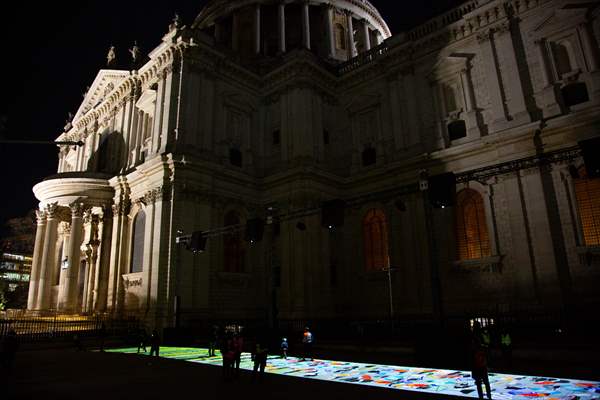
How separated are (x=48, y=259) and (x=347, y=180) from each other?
23084 mm

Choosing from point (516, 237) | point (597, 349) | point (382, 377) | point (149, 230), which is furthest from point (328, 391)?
point (149, 230)

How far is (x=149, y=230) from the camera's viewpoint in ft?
81.9

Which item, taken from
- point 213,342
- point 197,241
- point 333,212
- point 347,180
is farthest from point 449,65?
point 213,342

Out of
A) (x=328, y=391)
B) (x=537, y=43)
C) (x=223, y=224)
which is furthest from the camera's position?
(x=223, y=224)

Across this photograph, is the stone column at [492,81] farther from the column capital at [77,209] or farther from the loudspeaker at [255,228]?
the column capital at [77,209]

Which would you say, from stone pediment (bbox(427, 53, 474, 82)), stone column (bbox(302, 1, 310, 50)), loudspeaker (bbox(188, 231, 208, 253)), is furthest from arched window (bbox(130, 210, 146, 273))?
stone column (bbox(302, 1, 310, 50))

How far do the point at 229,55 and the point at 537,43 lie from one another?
2003 centimetres

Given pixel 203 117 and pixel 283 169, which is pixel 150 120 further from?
pixel 283 169

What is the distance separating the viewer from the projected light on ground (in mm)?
9280

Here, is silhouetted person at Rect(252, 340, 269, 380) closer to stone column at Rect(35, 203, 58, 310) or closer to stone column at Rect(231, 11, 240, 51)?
stone column at Rect(35, 203, 58, 310)

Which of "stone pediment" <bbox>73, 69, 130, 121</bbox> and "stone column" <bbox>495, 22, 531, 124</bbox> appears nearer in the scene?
"stone column" <bbox>495, 22, 531, 124</bbox>

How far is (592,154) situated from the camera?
43.2 feet

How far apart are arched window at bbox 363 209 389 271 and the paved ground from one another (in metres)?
15.4

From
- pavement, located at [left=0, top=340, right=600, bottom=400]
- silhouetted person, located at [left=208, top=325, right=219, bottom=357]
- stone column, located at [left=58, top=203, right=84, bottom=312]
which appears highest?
stone column, located at [left=58, top=203, right=84, bottom=312]
